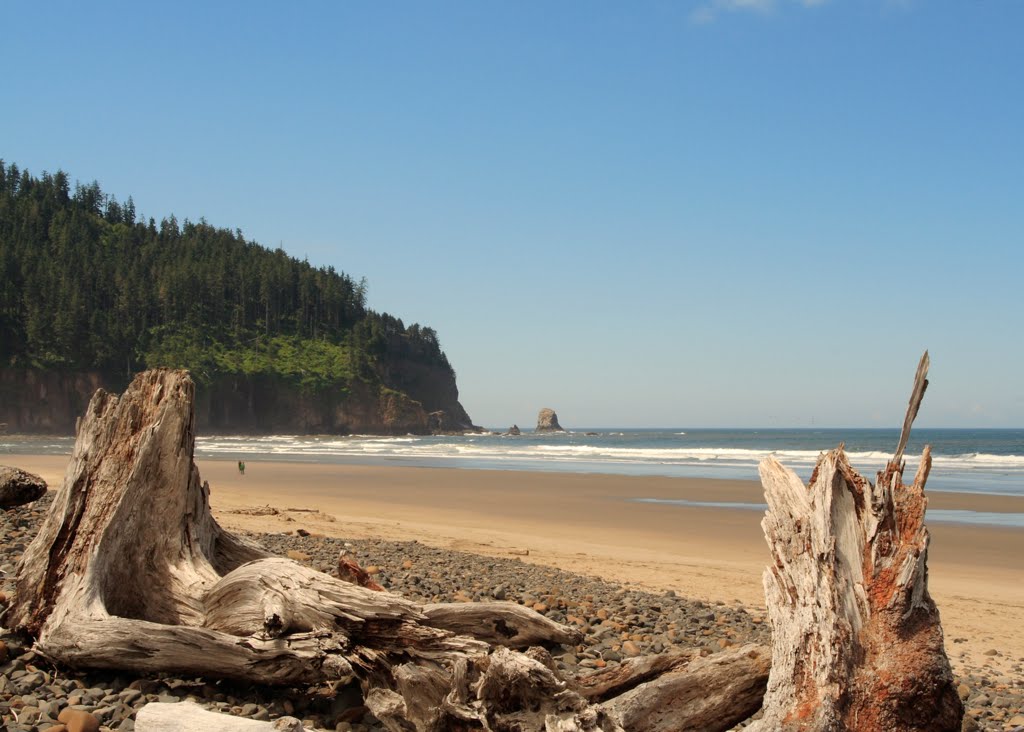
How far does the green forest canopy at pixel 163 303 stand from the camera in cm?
8712

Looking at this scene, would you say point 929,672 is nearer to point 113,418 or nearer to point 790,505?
point 790,505

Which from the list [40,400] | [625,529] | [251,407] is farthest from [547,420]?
[625,529]

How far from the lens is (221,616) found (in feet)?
14.8

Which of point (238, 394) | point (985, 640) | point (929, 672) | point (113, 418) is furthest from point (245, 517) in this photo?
point (238, 394)

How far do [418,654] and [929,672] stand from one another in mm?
2500

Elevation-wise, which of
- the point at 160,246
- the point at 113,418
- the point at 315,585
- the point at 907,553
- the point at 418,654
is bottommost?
the point at 418,654

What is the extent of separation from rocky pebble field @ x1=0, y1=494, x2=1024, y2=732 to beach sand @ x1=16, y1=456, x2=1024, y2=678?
108 cm

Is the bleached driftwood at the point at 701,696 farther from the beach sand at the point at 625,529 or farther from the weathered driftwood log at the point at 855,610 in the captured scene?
the beach sand at the point at 625,529

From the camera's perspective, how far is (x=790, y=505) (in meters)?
4.42

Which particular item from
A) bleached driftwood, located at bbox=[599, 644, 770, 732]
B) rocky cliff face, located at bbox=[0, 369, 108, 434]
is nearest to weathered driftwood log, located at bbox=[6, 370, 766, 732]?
bleached driftwood, located at bbox=[599, 644, 770, 732]

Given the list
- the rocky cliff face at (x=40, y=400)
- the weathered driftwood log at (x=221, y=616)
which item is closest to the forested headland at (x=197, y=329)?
the rocky cliff face at (x=40, y=400)

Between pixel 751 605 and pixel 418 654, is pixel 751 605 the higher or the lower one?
the lower one

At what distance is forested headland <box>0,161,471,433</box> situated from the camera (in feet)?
279

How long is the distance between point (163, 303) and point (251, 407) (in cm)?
1831
